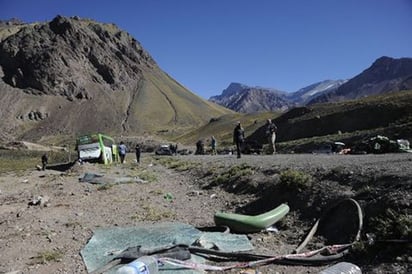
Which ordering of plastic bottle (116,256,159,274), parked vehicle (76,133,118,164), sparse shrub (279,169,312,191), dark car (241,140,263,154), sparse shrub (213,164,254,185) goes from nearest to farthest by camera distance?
1. plastic bottle (116,256,159,274)
2. sparse shrub (279,169,312,191)
3. sparse shrub (213,164,254,185)
4. parked vehicle (76,133,118,164)
5. dark car (241,140,263,154)

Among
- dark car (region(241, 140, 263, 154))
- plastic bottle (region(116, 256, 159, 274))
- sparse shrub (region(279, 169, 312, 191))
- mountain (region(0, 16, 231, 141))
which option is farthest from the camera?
mountain (region(0, 16, 231, 141))

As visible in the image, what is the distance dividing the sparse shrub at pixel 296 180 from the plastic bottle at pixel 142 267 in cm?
552

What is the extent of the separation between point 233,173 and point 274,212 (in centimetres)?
704

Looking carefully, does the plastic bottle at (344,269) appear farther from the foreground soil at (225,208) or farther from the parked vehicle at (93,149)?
the parked vehicle at (93,149)

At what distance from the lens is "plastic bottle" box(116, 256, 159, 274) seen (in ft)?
21.1

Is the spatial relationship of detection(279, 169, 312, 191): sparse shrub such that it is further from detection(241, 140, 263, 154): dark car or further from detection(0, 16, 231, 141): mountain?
detection(0, 16, 231, 141): mountain

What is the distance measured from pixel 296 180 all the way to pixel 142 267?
20.4ft

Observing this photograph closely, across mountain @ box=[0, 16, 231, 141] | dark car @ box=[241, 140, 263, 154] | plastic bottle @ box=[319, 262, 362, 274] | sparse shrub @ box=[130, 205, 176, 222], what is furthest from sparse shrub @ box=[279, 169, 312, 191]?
mountain @ box=[0, 16, 231, 141]

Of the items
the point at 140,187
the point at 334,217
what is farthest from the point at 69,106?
the point at 334,217

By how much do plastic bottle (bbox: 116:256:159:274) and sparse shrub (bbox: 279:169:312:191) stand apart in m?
5.52

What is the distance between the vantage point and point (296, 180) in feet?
39.0

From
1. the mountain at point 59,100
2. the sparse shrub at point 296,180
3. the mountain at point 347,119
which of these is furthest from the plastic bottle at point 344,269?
the mountain at point 59,100

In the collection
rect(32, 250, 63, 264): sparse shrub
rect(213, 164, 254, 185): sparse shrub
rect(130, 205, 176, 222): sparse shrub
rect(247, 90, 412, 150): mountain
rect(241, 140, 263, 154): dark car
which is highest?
rect(247, 90, 412, 150): mountain

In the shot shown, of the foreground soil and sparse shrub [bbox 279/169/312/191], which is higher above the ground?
sparse shrub [bbox 279/169/312/191]
